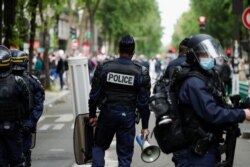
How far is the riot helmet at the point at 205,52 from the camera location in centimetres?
616

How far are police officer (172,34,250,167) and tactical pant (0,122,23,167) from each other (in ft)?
8.86

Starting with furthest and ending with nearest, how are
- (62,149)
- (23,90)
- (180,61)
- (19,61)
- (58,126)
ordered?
(58,126), (62,149), (180,61), (19,61), (23,90)

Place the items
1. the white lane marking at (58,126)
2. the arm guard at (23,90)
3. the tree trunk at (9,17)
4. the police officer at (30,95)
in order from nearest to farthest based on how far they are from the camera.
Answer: the arm guard at (23,90) → the police officer at (30,95) → the white lane marking at (58,126) → the tree trunk at (9,17)

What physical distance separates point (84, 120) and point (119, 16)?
2304 inches

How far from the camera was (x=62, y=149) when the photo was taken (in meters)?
14.6

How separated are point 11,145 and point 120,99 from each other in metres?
1.22

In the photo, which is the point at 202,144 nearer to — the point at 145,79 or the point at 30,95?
the point at 145,79

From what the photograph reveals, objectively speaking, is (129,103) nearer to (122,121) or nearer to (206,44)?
(122,121)

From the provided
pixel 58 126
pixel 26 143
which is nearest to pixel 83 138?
pixel 26 143

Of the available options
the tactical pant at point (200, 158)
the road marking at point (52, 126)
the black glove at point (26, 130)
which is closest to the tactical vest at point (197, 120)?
the tactical pant at point (200, 158)

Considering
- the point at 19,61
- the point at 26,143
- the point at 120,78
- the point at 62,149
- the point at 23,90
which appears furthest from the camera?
Result: the point at 62,149

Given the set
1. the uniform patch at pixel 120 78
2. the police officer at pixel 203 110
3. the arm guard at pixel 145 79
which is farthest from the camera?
the arm guard at pixel 145 79

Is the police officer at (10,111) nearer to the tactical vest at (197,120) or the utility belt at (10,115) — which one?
the utility belt at (10,115)

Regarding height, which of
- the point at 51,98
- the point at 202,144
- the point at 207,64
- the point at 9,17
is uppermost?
the point at 207,64
